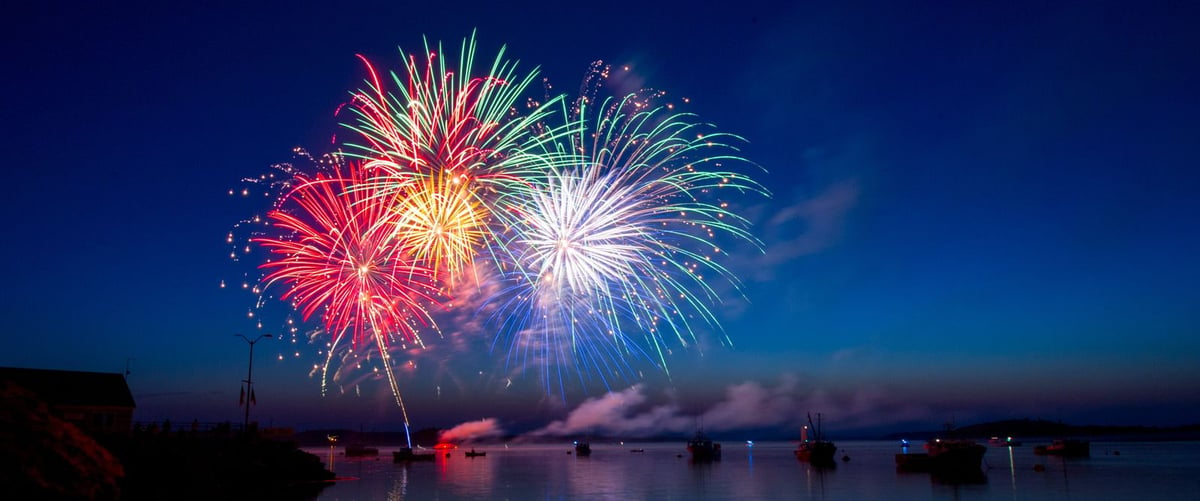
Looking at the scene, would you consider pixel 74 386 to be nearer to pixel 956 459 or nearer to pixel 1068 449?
pixel 956 459

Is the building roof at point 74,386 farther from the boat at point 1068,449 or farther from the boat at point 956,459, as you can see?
the boat at point 1068,449

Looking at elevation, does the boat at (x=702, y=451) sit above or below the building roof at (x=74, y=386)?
below

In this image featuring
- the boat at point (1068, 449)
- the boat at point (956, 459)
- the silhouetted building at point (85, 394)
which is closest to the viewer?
the silhouetted building at point (85, 394)

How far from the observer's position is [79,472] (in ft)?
79.2

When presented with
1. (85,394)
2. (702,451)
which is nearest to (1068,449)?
(702,451)

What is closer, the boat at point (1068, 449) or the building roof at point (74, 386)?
the building roof at point (74, 386)

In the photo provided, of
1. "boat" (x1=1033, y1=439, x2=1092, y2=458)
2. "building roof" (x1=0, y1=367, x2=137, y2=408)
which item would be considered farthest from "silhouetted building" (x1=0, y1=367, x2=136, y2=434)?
"boat" (x1=1033, y1=439, x2=1092, y2=458)

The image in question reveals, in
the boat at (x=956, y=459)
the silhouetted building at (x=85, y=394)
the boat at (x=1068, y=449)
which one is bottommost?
the boat at (x=1068, y=449)

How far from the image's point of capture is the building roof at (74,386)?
5797cm

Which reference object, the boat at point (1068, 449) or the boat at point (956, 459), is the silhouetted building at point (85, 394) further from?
the boat at point (1068, 449)

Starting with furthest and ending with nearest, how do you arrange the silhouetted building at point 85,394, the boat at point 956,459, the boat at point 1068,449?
the boat at point 1068,449, the boat at point 956,459, the silhouetted building at point 85,394

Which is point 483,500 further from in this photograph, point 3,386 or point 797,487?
point 3,386

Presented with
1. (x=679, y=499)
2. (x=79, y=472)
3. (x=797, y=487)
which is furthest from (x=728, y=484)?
(x=79, y=472)

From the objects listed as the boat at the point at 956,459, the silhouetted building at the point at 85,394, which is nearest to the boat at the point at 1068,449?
the boat at the point at 956,459
